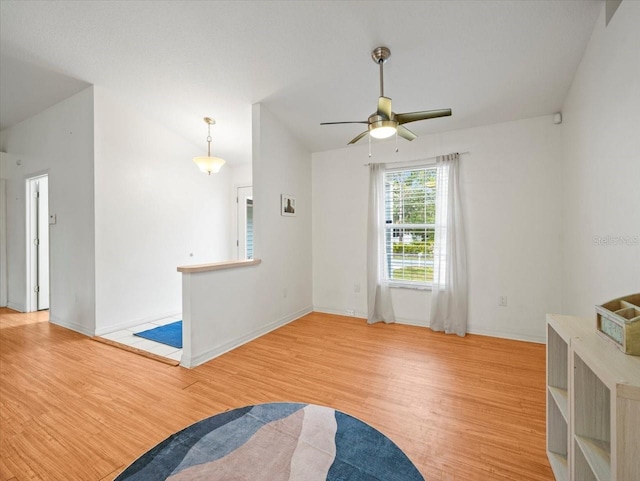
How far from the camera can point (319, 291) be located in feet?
14.9

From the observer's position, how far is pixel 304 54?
2.53 metres

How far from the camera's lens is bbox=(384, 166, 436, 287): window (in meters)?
3.73

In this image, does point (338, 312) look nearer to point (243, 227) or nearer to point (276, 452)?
point (243, 227)

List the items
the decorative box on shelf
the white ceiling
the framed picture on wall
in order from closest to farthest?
the decorative box on shelf → the white ceiling → the framed picture on wall

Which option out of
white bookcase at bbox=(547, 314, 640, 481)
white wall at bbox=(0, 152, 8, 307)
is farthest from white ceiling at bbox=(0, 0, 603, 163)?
white bookcase at bbox=(547, 314, 640, 481)

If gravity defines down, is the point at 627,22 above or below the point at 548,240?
above

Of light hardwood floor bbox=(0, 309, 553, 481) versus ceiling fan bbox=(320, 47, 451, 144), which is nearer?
light hardwood floor bbox=(0, 309, 553, 481)

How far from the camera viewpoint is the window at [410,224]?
373 cm

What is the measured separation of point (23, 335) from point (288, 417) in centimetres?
374

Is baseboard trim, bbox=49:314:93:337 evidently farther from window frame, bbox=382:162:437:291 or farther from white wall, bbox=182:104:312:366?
window frame, bbox=382:162:437:291

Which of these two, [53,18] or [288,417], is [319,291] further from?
[53,18]

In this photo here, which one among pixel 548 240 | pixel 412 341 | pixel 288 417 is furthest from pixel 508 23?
pixel 288 417

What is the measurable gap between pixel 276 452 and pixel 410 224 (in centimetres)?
307

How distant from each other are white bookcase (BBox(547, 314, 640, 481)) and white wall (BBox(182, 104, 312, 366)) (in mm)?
2652
